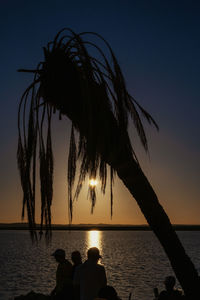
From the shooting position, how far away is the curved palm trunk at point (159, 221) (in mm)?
3156

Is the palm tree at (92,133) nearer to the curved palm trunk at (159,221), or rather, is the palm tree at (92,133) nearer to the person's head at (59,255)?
the curved palm trunk at (159,221)

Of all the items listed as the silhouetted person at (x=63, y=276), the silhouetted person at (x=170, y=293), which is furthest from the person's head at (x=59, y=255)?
the silhouetted person at (x=170, y=293)

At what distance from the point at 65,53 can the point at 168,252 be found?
6.26 feet

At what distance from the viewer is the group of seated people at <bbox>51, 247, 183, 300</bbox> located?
21.1 ft

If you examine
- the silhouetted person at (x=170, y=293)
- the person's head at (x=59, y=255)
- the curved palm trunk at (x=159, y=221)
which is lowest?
the silhouetted person at (x=170, y=293)

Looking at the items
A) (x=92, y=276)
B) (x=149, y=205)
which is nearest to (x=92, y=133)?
(x=149, y=205)

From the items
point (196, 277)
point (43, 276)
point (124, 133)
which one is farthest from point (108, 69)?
point (43, 276)

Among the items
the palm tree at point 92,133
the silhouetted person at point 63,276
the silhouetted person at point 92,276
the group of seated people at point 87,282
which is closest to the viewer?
the palm tree at point 92,133

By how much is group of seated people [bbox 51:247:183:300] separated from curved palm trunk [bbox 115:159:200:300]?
6.81 feet

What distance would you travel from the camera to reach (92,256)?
6566 millimetres

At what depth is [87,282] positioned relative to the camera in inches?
259

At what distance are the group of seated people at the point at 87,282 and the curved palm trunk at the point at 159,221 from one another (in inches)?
81.7

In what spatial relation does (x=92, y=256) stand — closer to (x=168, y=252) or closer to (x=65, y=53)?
(x=168, y=252)

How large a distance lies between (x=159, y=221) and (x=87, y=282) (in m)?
3.85
